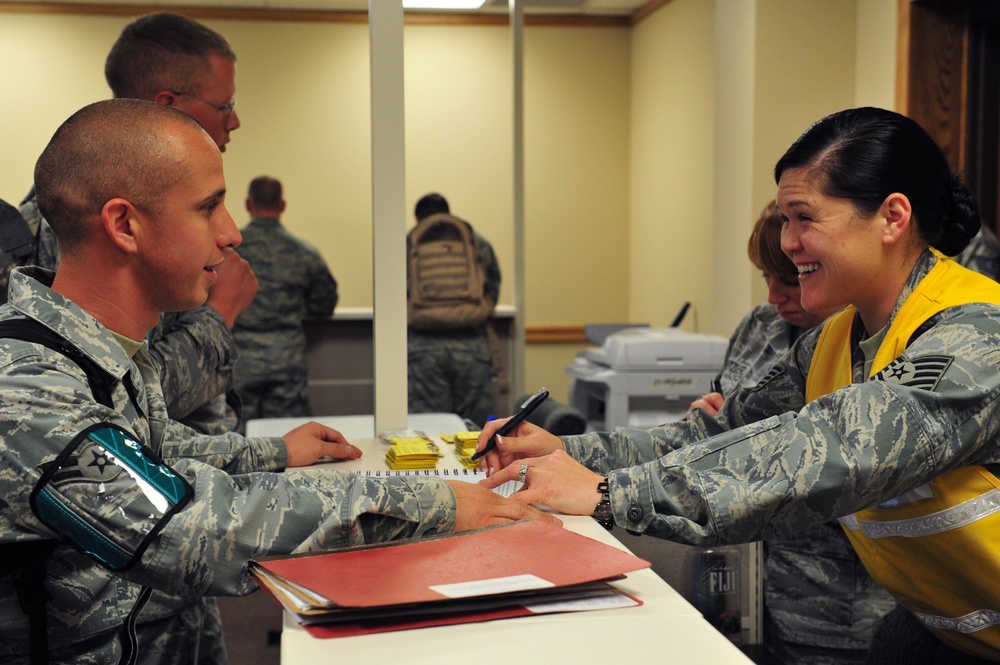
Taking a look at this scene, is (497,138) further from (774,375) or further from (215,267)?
(774,375)

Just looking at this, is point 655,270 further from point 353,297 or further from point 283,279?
point 283,279

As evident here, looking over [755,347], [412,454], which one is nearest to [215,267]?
[412,454]

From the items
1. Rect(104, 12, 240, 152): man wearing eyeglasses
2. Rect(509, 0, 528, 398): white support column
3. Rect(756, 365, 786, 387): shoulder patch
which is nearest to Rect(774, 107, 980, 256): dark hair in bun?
Rect(756, 365, 786, 387): shoulder patch

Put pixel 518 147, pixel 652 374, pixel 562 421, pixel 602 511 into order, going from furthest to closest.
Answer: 1. pixel 518 147
2. pixel 652 374
3. pixel 562 421
4. pixel 602 511

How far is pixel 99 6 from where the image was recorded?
6898 mm

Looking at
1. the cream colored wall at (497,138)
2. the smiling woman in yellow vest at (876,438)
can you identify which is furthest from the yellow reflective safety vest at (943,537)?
the cream colored wall at (497,138)

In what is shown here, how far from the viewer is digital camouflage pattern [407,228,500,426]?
5086mm

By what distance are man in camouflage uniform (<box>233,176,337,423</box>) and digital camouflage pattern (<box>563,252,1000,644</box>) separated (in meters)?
4.02

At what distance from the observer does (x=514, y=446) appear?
5.50 feet

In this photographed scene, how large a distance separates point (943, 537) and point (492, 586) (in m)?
0.73

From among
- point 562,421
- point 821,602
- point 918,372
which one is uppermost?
point 918,372

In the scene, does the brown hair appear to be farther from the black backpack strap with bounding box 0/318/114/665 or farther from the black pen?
the black backpack strap with bounding box 0/318/114/665

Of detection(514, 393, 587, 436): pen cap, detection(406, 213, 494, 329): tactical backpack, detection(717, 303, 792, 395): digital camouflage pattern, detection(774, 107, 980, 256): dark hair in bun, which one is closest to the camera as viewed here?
detection(774, 107, 980, 256): dark hair in bun

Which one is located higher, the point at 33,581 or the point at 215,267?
the point at 215,267
